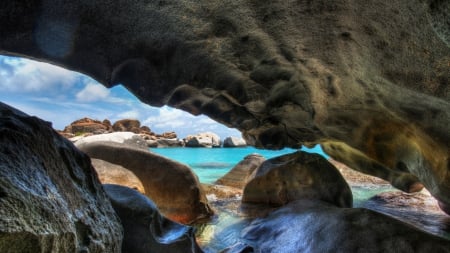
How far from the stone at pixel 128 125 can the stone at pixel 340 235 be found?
3861cm

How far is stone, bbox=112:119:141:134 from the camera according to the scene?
3968 cm

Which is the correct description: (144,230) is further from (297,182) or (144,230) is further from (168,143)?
(168,143)

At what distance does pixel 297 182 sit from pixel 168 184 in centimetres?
259

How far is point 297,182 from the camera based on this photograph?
18.9 ft

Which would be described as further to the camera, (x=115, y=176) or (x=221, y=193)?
(x=221, y=193)

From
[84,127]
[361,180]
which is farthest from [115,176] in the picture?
[84,127]

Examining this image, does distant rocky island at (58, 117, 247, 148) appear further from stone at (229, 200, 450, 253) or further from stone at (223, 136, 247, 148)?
stone at (229, 200, 450, 253)

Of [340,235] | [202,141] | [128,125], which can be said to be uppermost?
[340,235]

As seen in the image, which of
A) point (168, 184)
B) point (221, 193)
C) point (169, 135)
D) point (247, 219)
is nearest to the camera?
point (247, 219)

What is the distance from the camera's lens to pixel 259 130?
4980 mm

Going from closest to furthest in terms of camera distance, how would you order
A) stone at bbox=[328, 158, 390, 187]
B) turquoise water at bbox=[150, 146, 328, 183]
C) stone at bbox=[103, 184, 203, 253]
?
stone at bbox=[103, 184, 203, 253] → stone at bbox=[328, 158, 390, 187] → turquoise water at bbox=[150, 146, 328, 183]

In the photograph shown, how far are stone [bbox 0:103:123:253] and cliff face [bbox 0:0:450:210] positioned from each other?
678 mm

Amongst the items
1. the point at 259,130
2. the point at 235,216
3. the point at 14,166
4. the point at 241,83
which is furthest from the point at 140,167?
the point at 14,166

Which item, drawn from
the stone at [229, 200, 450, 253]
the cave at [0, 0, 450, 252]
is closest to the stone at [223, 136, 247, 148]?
the stone at [229, 200, 450, 253]
